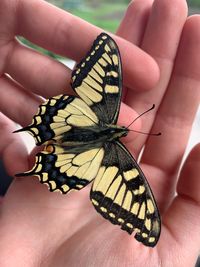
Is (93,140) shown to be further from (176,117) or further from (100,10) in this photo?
(100,10)

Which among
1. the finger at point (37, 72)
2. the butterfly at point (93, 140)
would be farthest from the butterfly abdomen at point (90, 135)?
the finger at point (37, 72)

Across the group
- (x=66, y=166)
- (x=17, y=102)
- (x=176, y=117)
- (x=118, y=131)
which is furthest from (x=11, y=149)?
(x=176, y=117)

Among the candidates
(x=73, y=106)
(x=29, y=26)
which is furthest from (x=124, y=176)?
(x=29, y=26)

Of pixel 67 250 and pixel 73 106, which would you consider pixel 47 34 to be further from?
pixel 67 250

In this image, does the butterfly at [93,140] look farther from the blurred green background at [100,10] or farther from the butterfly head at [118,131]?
the blurred green background at [100,10]

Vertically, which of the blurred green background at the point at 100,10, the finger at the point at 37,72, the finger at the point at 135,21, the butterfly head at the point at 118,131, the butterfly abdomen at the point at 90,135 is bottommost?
the butterfly abdomen at the point at 90,135

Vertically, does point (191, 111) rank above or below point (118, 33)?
below
